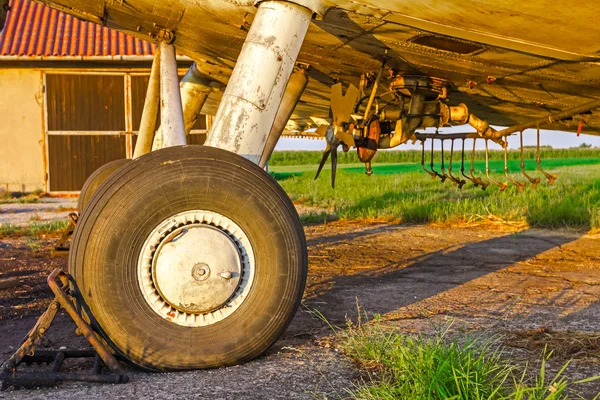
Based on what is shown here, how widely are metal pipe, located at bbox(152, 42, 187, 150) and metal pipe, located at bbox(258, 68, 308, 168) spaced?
78cm

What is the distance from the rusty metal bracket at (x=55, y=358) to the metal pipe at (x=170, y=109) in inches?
79.7

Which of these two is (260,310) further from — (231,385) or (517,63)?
(517,63)

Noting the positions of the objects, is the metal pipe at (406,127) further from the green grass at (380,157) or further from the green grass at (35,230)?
the green grass at (380,157)

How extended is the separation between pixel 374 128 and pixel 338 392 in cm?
339

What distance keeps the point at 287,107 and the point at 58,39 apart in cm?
1318

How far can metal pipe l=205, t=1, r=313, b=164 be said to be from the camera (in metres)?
3.31

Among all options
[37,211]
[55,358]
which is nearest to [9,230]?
[37,211]

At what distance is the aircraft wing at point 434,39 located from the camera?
147 inches

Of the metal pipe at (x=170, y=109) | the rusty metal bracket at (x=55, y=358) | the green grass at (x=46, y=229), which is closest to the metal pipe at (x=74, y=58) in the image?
the green grass at (x=46, y=229)

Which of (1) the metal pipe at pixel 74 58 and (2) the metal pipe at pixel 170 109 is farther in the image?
(1) the metal pipe at pixel 74 58

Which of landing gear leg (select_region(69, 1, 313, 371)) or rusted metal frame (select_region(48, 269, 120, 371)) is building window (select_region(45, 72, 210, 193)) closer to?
landing gear leg (select_region(69, 1, 313, 371))

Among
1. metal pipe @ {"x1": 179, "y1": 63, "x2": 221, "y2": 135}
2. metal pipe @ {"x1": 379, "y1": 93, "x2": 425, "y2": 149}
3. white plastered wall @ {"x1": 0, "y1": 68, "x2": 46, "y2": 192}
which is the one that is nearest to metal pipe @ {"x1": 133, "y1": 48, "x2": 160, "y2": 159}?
metal pipe @ {"x1": 179, "y1": 63, "x2": 221, "y2": 135}

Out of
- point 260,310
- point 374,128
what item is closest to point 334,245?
point 374,128

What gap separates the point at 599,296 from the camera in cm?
455
